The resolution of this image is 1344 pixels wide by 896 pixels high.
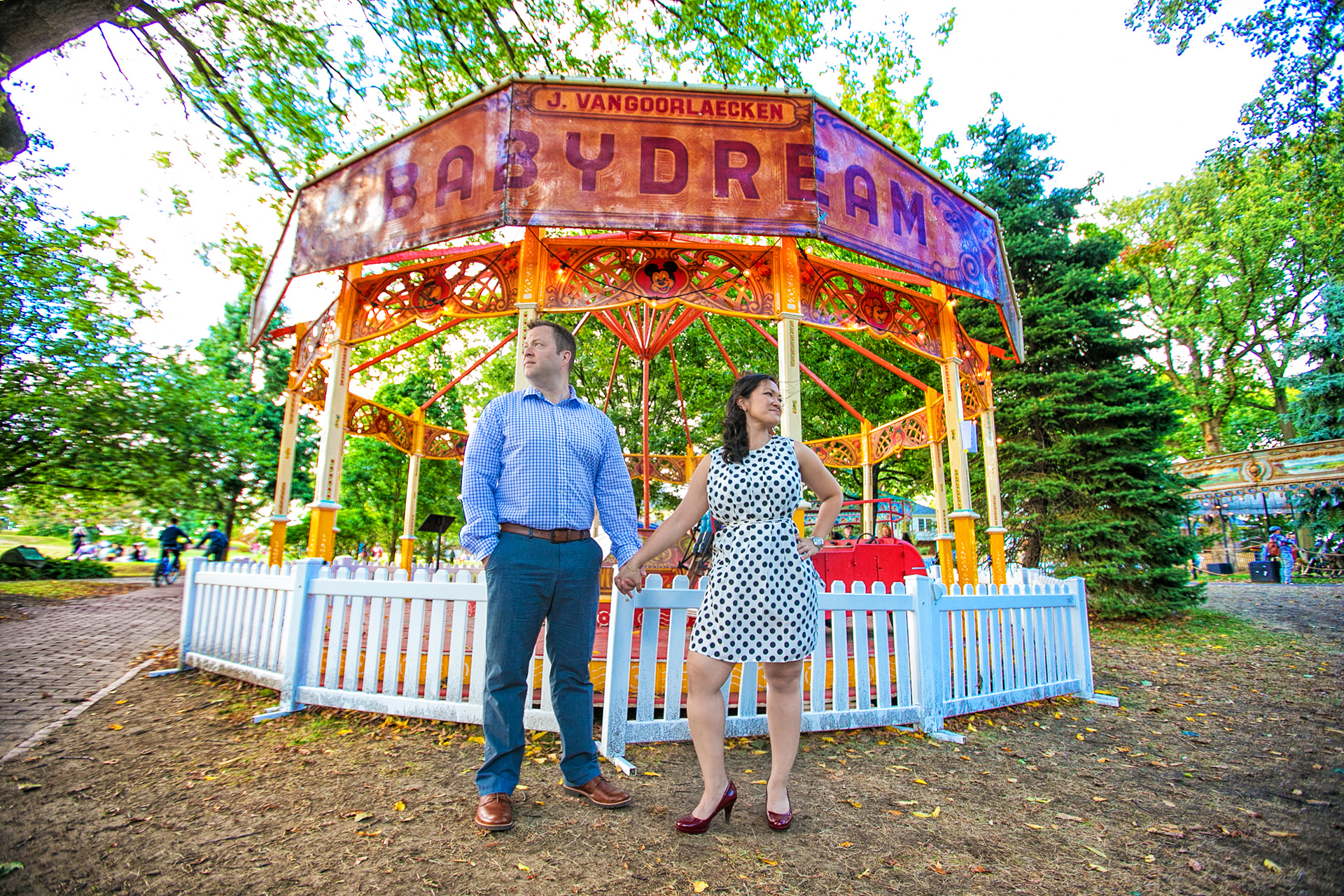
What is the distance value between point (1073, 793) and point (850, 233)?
12.7 feet

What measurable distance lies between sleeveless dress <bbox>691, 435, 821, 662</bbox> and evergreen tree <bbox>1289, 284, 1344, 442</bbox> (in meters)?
25.5

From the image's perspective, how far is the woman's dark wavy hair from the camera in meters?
2.60

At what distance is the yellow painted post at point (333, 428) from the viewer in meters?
5.73

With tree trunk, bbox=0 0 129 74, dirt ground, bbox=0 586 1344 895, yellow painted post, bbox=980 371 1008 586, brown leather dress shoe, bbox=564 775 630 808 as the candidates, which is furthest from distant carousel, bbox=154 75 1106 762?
tree trunk, bbox=0 0 129 74

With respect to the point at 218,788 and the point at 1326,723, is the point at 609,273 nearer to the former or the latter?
the point at 218,788

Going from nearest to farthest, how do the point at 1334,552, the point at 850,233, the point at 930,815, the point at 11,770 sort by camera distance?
1. the point at 930,815
2. the point at 11,770
3. the point at 850,233
4. the point at 1334,552

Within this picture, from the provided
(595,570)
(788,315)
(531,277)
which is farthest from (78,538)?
(595,570)

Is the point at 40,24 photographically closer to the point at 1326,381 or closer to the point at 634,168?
the point at 634,168

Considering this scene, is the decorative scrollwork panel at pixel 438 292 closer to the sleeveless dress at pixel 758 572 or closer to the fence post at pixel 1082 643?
the sleeveless dress at pixel 758 572

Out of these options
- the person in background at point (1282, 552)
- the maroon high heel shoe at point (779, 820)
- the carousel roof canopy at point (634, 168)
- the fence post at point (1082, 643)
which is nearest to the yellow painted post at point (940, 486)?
the fence post at point (1082, 643)

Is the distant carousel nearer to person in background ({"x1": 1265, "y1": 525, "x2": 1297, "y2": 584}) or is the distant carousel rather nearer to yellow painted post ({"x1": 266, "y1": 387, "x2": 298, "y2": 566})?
yellow painted post ({"x1": 266, "y1": 387, "x2": 298, "y2": 566})

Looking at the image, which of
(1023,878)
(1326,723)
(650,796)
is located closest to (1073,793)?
(1023,878)

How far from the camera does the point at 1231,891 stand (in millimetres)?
2016

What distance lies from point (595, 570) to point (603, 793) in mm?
951
